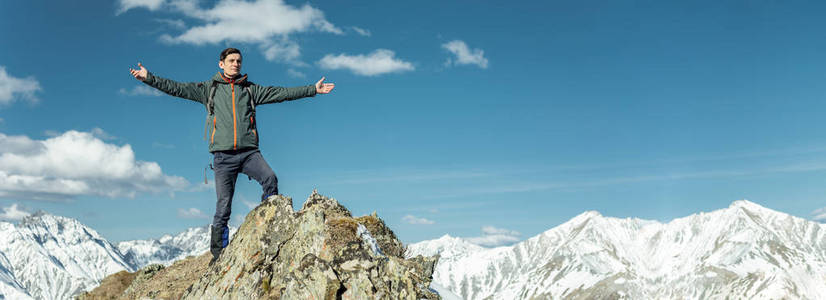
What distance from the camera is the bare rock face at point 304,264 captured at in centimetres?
1370

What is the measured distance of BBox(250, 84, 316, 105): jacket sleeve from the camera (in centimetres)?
1536

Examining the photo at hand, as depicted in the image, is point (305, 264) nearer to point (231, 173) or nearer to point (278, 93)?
point (231, 173)

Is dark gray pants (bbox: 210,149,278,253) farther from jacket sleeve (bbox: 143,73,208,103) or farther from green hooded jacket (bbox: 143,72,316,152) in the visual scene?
jacket sleeve (bbox: 143,73,208,103)

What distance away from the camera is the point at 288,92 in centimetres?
1565

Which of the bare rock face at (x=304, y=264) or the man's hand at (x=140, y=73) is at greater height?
the man's hand at (x=140, y=73)

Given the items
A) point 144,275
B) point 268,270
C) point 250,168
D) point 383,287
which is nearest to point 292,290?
point 268,270

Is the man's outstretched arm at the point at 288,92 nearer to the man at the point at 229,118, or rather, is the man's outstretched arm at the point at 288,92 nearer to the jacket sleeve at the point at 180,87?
the man at the point at 229,118

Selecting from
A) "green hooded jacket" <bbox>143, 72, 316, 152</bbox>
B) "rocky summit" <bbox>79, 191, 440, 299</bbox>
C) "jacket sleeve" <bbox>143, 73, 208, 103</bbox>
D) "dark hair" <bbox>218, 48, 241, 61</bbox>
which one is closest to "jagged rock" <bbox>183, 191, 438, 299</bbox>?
"rocky summit" <bbox>79, 191, 440, 299</bbox>

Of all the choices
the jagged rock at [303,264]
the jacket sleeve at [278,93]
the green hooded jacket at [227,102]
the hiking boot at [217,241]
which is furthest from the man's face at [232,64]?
the hiking boot at [217,241]

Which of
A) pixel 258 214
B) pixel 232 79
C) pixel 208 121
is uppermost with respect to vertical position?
pixel 232 79

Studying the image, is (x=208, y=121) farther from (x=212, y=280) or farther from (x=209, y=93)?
(x=212, y=280)

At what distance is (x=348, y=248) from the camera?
1459 cm

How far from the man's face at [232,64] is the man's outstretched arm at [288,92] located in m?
0.72

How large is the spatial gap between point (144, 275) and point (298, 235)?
14.1m
